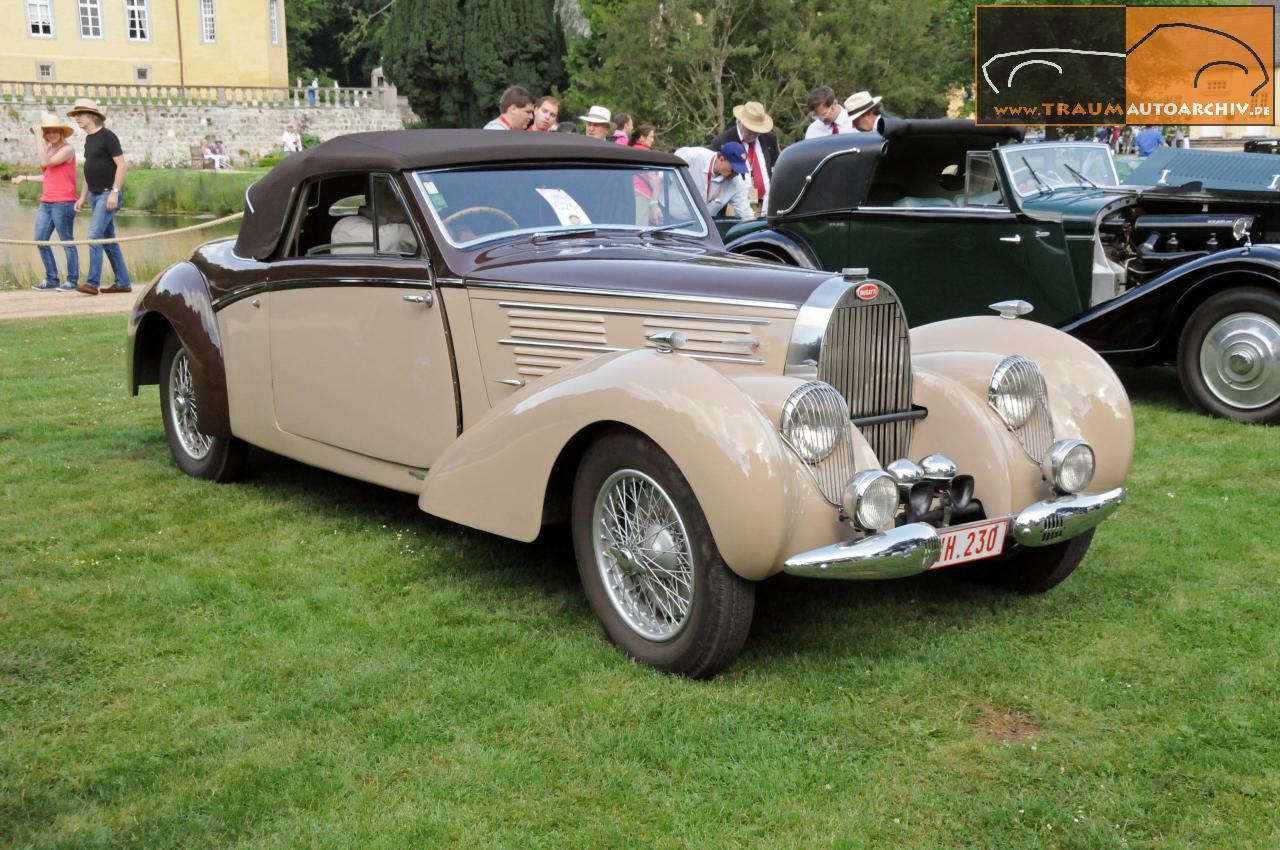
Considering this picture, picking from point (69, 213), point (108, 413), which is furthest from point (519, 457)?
point (69, 213)

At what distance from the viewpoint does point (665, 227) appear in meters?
5.55

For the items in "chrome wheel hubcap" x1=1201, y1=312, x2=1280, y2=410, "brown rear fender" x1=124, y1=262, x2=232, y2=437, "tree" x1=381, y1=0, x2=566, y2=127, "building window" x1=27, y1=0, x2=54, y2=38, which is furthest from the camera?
"building window" x1=27, y1=0, x2=54, y2=38

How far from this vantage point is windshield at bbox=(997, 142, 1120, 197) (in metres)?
8.81

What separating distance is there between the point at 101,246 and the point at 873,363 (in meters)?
12.4

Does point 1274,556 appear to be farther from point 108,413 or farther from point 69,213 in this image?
point 69,213

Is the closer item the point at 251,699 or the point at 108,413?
the point at 251,699

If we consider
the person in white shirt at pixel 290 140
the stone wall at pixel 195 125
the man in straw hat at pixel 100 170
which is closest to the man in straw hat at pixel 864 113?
the man in straw hat at pixel 100 170

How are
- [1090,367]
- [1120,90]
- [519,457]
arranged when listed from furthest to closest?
[1120,90]
[1090,367]
[519,457]

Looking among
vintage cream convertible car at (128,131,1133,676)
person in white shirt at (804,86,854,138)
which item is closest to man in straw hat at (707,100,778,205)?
person in white shirt at (804,86,854,138)

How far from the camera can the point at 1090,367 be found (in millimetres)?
4695

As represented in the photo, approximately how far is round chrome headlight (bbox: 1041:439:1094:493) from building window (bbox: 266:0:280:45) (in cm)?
6819

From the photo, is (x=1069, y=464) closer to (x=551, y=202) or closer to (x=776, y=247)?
(x=551, y=202)

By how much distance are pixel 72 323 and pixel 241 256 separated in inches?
267

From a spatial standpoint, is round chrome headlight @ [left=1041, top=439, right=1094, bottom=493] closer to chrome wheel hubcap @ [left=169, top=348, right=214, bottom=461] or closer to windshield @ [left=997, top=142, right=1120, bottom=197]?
chrome wheel hubcap @ [left=169, top=348, right=214, bottom=461]
